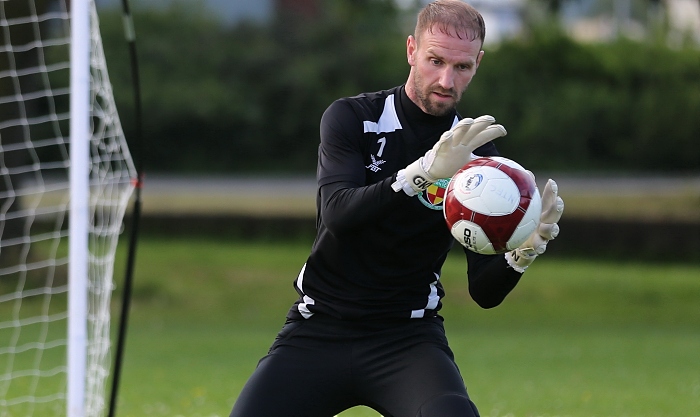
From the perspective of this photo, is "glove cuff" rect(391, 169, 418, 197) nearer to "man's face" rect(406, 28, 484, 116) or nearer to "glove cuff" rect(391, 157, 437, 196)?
"glove cuff" rect(391, 157, 437, 196)

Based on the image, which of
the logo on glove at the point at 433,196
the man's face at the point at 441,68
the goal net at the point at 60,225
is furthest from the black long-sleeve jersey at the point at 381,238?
the goal net at the point at 60,225

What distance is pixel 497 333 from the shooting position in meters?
15.3

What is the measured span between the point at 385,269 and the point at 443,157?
2.33 ft

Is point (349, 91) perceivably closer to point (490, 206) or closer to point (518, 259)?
point (518, 259)

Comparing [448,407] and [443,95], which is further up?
[443,95]

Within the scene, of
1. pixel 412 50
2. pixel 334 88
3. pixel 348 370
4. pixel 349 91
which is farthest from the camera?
pixel 334 88

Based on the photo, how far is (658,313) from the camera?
700 inches

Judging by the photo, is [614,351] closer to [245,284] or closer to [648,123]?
[245,284]

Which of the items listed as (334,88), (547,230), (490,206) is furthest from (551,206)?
(334,88)

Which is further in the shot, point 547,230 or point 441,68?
point 547,230

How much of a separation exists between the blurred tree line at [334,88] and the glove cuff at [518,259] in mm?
25349

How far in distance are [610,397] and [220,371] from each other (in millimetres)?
Answer: 4338

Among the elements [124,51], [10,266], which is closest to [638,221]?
[10,266]

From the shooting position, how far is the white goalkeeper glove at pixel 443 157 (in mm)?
3824
